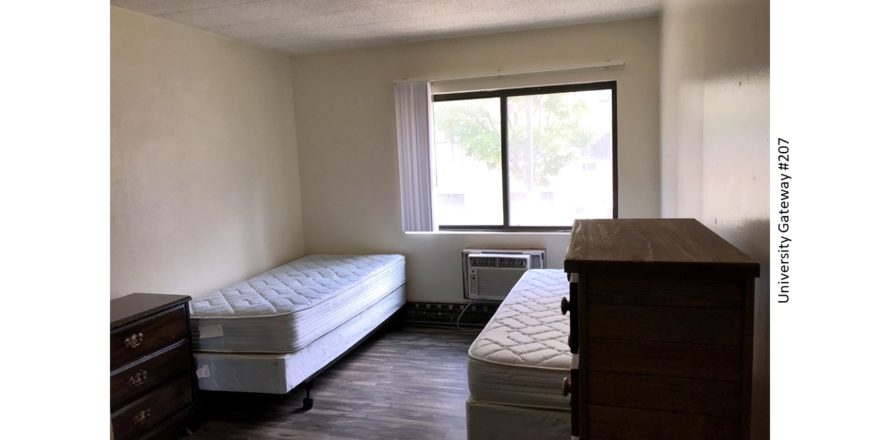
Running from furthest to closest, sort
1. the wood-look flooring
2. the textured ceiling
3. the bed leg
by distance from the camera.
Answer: the textured ceiling
the bed leg
the wood-look flooring

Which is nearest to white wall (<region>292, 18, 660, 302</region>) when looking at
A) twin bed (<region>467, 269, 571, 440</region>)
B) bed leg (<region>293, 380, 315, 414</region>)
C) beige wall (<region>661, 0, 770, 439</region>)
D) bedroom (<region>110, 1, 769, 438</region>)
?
bedroom (<region>110, 1, 769, 438</region>)

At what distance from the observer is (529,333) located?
2465 millimetres

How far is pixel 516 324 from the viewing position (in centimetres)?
261

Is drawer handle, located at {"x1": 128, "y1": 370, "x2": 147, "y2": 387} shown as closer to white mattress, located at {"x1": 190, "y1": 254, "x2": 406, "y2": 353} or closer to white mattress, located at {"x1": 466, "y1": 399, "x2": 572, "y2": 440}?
white mattress, located at {"x1": 190, "y1": 254, "x2": 406, "y2": 353}

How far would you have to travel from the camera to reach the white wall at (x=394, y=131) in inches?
152

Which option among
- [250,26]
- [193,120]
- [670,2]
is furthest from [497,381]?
[250,26]

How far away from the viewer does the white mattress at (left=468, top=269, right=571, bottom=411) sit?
2088 mm

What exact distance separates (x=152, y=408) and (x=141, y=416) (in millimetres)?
66

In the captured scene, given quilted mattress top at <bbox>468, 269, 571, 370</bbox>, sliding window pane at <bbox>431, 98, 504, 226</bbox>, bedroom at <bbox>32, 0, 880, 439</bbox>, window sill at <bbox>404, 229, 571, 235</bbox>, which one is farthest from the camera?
sliding window pane at <bbox>431, 98, 504, 226</bbox>

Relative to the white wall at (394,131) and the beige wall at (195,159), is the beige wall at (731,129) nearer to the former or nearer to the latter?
the white wall at (394,131)

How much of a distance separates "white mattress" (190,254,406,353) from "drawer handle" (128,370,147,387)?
449mm

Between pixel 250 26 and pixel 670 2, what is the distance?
2748mm

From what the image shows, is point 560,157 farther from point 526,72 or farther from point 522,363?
point 522,363

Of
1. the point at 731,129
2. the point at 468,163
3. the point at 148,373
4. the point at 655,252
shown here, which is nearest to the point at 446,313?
the point at 468,163
